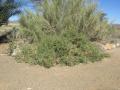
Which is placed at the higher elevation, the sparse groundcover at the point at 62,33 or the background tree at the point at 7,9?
the background tree at the point at 7,9

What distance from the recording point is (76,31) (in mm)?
14359

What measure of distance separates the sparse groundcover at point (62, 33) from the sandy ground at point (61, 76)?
0.55m

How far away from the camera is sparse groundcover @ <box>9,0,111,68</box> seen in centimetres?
1291

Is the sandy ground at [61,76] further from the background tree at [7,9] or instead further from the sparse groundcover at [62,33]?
the background tree at [7,9]

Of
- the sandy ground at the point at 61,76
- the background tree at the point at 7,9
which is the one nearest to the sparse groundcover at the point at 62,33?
the sandy ground at the point at 61,76

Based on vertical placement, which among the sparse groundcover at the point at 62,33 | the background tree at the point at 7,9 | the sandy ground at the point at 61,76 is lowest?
the sandy ground at the point at 61,76

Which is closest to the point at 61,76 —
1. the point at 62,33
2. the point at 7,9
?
A: the point at 62,33

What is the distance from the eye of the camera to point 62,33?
1427 centimetres

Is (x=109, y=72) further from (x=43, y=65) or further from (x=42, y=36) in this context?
(x=42, y=36)

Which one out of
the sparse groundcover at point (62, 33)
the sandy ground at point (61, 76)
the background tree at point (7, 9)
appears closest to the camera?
the sandy ground at point (61, 76)

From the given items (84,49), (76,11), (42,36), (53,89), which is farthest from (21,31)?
(53,89)

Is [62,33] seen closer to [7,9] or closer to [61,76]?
[61,76]

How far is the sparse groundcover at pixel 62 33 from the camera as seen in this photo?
1291 centimetres

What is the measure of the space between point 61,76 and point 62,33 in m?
3.87
